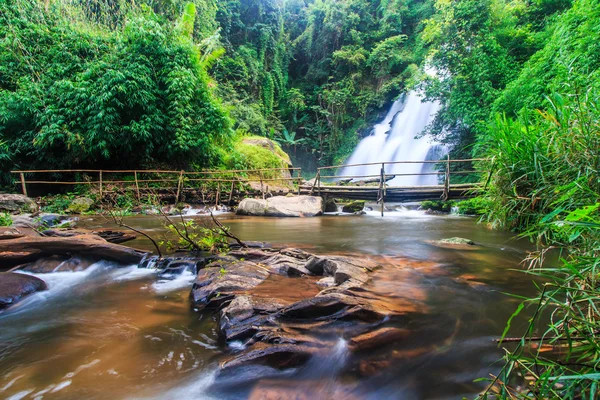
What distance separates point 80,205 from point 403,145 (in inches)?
595

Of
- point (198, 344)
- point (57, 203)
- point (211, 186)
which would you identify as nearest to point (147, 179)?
point (211, 186)

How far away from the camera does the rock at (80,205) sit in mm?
8656

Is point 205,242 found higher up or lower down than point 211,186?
lower down

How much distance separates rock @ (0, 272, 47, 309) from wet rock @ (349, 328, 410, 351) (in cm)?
312

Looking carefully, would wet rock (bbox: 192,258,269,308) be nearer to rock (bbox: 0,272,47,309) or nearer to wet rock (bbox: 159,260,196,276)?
wet rock (bbox: 159,260,196,276)

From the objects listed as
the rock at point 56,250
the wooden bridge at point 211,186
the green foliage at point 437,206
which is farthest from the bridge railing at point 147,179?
the rock at point 56,250

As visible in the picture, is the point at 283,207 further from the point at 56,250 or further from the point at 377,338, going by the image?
the point at 377,338

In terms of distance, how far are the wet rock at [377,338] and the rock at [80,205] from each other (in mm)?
9648

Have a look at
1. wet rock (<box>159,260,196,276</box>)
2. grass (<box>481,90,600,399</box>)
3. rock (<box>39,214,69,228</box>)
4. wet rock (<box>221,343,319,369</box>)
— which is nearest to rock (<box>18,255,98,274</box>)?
wet rock (<box>159,260,196,276</box>)

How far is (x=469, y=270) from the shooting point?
3350 mm

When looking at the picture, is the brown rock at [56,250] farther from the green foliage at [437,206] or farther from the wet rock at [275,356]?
the green foliage at [437,206]

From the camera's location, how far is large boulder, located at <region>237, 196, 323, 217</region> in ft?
30.5

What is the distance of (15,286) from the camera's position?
9.32 feet

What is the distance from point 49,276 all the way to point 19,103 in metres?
9.15
